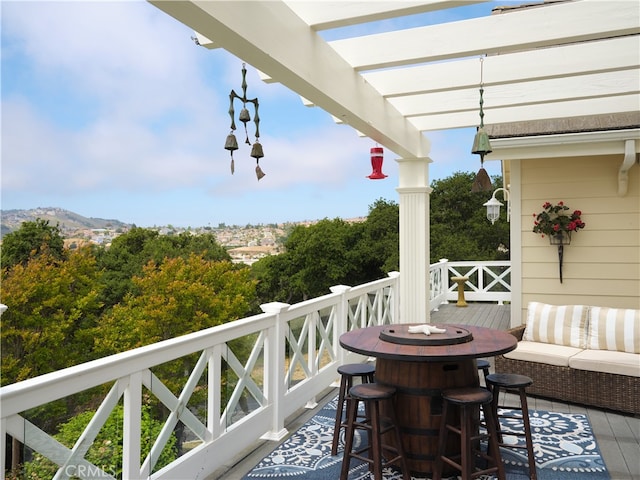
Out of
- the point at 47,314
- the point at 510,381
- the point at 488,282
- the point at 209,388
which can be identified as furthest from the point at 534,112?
the point at 47,314

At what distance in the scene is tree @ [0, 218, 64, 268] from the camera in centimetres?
1956

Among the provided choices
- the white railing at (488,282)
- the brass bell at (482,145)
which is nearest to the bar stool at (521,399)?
the brass bell at (482,145)

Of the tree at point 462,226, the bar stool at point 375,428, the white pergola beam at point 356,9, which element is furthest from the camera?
the tree at point 462,226

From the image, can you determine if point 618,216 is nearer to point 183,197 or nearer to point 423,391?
point 423,391

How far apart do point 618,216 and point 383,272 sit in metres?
18.2

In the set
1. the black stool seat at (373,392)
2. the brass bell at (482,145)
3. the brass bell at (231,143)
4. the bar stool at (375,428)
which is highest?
the brass bell at (482,145)

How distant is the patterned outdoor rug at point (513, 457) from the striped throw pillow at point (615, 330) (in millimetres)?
872

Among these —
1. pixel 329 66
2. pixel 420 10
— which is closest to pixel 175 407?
pixel 329 66

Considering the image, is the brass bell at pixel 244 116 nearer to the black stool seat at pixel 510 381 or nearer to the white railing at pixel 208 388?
the white railing at pixel 208 388

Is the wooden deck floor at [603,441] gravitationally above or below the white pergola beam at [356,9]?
below

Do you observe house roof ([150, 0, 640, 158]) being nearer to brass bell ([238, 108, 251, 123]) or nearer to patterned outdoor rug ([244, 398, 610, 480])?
brass bell ([238, 108, 251, 123])

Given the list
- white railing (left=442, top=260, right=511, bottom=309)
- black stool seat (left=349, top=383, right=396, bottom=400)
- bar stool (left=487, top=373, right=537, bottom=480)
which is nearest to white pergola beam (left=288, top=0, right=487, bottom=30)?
black stool seat (left=349, top=383, right=396, bottom=400)

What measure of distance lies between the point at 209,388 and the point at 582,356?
128 inches

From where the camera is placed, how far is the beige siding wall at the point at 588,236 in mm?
6055
